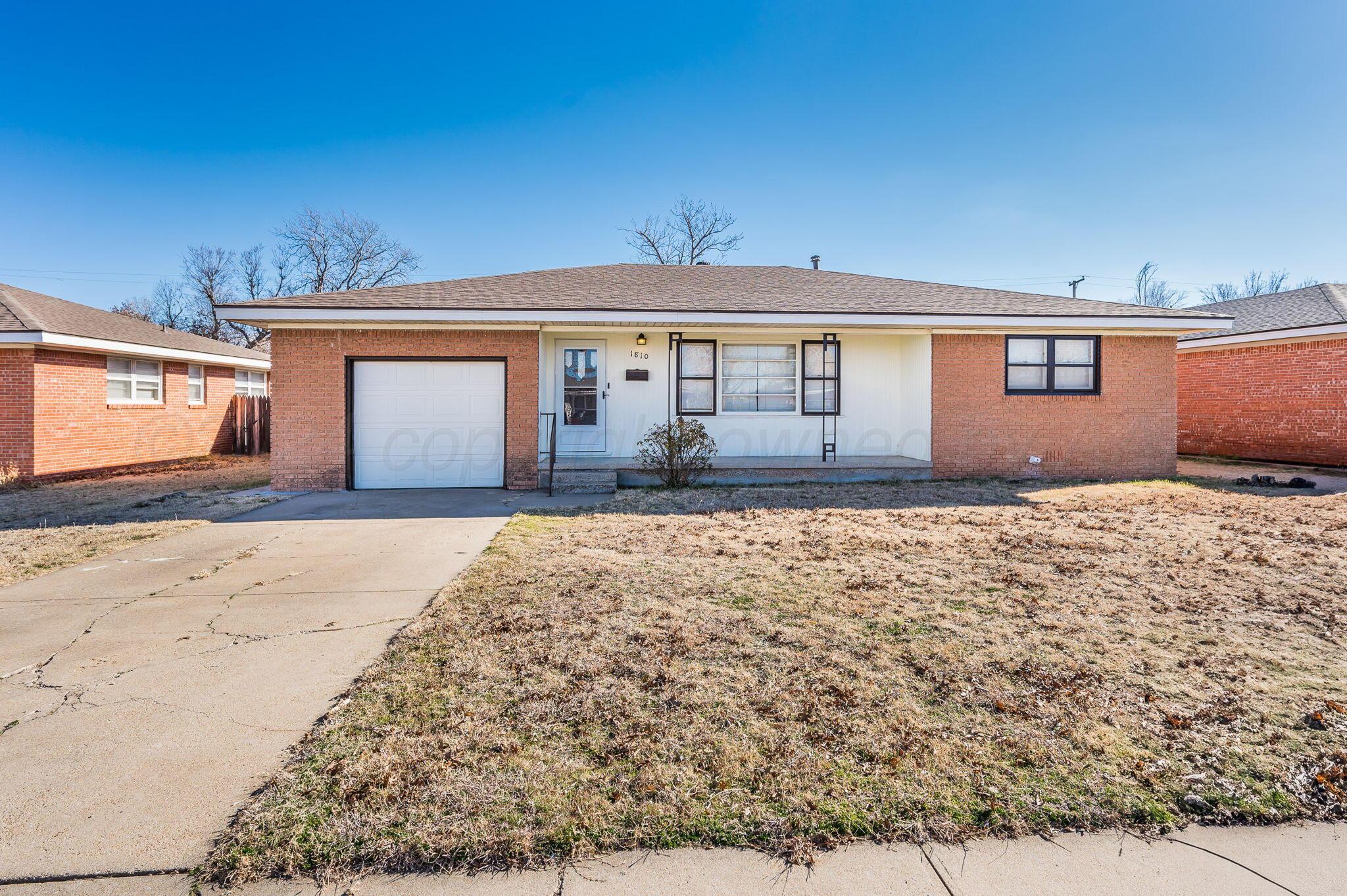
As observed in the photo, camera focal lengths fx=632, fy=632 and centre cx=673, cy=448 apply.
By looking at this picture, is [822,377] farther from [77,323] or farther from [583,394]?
[77,323]

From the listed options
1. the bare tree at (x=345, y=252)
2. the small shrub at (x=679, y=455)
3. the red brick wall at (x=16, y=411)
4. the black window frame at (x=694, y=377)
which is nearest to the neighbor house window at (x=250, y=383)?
the red brick wall at (x=16, y=411)

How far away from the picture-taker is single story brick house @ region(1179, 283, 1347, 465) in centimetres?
1334

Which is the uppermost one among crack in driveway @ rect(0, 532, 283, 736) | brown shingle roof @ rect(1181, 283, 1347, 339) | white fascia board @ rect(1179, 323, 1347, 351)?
brown shingle roof @ rect(1181, 283, 1347, 339)

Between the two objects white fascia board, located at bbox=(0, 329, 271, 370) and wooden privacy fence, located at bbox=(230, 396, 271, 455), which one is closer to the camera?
white fascia board, located at bbox=(0, 329, 271, 370)

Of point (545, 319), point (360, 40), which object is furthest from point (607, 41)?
point (545, 319)

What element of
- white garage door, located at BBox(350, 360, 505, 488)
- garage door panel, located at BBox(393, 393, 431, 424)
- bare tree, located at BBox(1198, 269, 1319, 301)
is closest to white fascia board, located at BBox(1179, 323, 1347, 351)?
white garage door, located at BBox(350, 360, 505, 488)

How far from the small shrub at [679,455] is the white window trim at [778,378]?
143cm

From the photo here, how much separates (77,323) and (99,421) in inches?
77.9

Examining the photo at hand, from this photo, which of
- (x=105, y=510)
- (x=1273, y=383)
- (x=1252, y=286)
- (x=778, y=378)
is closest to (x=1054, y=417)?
(x=778, y=378)

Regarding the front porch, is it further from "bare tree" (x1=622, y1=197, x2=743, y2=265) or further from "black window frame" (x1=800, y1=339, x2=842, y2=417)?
"bare tree" (x1=622, y1=197, x2=743, y2=265)

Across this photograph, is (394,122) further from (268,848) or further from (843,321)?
(268,848)

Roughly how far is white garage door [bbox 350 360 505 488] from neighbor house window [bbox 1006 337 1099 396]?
30.5 feet

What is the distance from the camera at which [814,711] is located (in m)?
2.94

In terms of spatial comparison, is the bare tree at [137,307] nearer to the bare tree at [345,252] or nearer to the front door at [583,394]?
the bare tree at [345,252]
